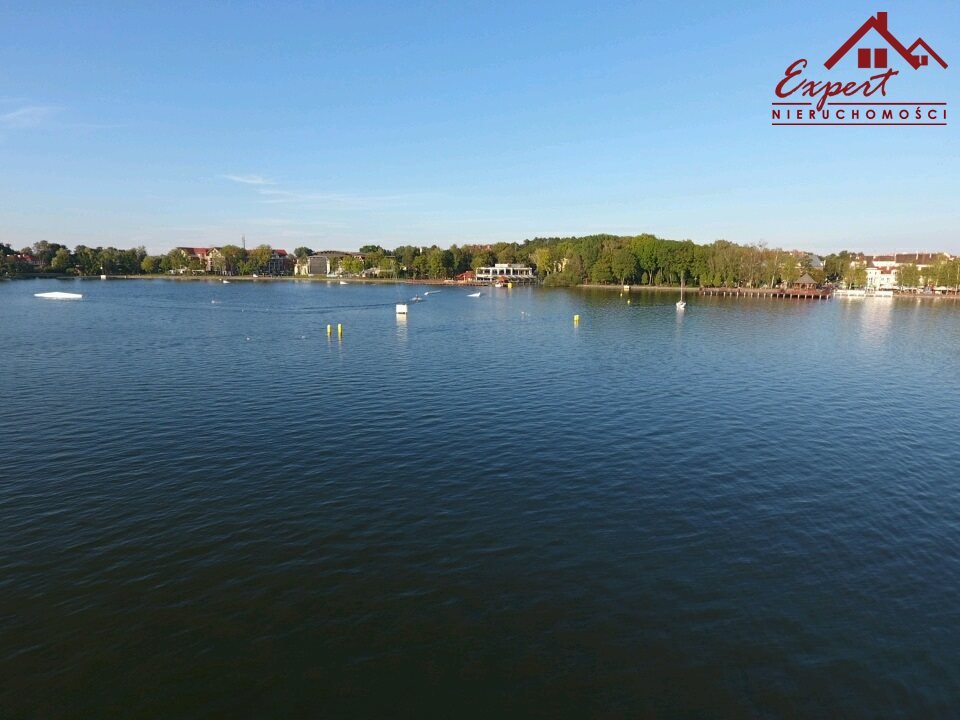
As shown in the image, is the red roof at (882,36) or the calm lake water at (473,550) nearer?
the calm lake water at (473,550)

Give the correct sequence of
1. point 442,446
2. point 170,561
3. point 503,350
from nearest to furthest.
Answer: point 170,561 → point 442,446 → point 503,350

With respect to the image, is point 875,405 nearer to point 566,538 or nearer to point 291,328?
point 566,538

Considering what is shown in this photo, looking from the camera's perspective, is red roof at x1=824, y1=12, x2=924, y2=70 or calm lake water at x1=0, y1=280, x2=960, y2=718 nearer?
calm lake water at x1=0, y1=280, x2=960, y2=718

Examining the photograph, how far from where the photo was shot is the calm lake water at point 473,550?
1508cm

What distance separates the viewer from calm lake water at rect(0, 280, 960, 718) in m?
15.1

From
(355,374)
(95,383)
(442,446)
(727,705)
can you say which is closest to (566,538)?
(727,705)

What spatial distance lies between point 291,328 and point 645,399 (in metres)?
67.1

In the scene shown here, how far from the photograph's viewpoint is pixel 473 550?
70.9 ft

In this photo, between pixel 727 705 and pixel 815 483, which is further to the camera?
pixel 815 483

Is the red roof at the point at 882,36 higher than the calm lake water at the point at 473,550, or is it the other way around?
the red roof at the point at 882,36

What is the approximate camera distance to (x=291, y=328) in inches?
3622

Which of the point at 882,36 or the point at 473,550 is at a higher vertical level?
the point at 882,36

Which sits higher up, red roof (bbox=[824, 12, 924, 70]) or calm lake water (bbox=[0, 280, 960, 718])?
red roof (bbox=[824, 12, 924, 70])

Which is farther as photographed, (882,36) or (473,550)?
(882,36)
